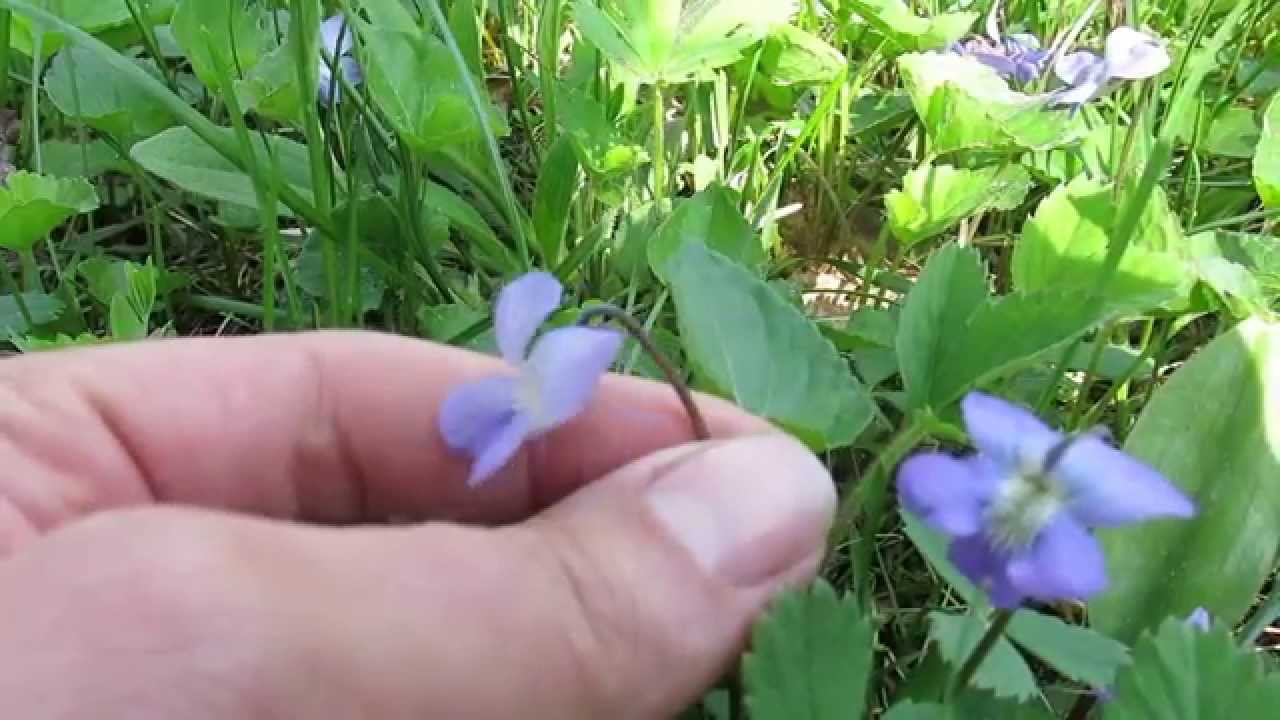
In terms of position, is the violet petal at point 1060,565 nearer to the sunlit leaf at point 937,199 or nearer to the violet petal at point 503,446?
the violet petal at point 503,446

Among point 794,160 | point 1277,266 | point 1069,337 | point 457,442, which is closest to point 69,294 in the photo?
point 457,442

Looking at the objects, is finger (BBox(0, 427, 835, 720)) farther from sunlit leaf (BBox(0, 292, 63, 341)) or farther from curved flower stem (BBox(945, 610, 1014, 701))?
sunlit leaf (BBox(0, 292, 63, 341))

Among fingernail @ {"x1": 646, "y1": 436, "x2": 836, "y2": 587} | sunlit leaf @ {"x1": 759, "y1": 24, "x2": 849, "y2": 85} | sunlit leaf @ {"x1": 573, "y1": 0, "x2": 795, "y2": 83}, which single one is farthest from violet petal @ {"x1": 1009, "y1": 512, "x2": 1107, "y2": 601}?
sunlit leaf @ {"x1": 759, "y1": 24, "x2": 849, "y2": 85}

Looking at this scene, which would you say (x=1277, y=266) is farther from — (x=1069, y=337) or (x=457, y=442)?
(x=457, y=442)

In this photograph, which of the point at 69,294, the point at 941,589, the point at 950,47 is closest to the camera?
the point at 941,589

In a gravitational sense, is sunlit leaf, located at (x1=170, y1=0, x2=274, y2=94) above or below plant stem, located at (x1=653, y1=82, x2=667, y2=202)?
above

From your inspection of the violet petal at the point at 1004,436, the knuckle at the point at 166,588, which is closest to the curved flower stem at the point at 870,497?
the violet petal at the point at 1004,436
